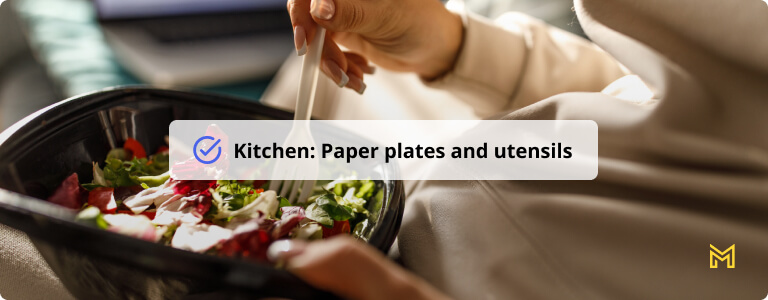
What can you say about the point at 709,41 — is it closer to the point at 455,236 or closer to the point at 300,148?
the point at 455,236

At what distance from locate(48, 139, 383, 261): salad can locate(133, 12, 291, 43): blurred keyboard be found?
3.49 feet

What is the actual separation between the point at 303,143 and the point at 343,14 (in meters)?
0.13

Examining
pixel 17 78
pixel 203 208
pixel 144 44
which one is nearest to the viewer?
pixel 203 208

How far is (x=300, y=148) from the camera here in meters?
0.46

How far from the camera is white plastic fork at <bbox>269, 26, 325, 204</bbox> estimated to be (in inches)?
17.5

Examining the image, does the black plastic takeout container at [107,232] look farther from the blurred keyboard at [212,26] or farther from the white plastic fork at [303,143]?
the blurred keyboard at [212,26]

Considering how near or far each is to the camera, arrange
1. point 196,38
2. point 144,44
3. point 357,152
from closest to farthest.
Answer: point 357,152
point 144,44
point 196,38

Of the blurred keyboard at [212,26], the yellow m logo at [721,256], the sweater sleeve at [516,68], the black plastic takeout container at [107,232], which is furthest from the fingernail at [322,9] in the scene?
the blurred keyboard at [212,26]

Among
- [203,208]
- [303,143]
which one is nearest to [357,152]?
[303,143]

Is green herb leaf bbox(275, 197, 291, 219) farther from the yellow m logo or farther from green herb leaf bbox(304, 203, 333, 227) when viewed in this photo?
the yellow m logo

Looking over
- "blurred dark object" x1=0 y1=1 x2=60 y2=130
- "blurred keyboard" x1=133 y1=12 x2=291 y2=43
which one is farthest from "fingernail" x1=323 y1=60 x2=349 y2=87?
"blurred keyboard" x1=133 y1=12 x2=291 y2=43

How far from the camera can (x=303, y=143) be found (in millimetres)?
459

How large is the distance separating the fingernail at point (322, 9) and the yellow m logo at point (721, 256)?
348mm

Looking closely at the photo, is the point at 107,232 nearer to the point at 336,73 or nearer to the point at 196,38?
the point at 336,73
